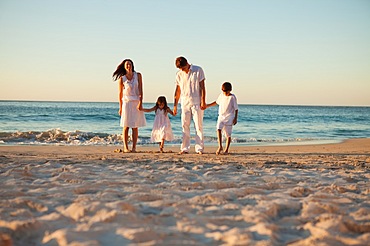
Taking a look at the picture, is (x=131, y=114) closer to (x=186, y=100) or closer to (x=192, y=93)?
(x=186, y=100)

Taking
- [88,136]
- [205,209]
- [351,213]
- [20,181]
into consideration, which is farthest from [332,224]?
[88,136]

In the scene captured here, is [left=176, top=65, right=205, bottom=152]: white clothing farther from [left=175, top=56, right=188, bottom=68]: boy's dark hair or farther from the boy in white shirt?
the boy in white shirt

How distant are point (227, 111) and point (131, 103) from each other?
1948mm

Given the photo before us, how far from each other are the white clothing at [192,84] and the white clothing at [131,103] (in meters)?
0.99

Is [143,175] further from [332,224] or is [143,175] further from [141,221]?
[332,224]

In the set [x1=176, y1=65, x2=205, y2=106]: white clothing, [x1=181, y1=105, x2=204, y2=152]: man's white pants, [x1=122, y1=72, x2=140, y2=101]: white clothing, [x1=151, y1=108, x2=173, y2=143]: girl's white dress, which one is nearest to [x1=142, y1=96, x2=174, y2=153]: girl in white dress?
[x1=151, y1=108, x2=173, y2=143]: girl's white dress

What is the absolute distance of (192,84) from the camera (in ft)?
25.7

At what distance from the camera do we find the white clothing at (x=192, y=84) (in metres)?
7.81

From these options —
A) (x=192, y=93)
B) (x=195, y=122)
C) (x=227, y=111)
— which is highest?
(x=192, y=93)

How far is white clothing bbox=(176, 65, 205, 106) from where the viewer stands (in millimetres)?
7812

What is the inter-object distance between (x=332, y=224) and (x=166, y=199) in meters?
1.38

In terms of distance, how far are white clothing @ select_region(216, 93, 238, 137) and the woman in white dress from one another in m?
1.63

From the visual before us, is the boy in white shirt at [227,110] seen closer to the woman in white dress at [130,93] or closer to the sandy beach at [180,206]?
the woman in white dress at [130,93]

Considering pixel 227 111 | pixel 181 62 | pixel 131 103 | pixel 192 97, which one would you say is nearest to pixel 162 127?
pixel 131 103
